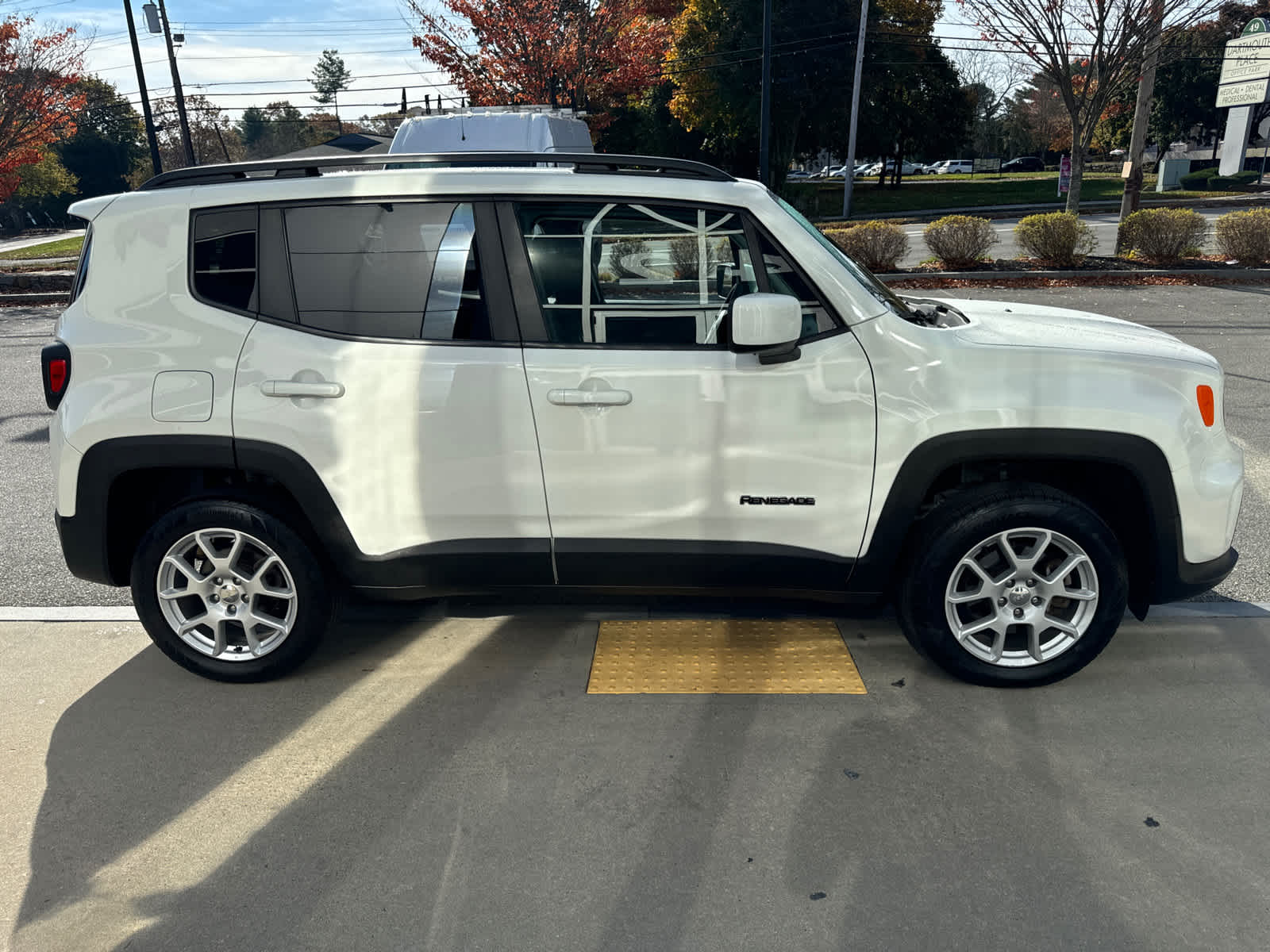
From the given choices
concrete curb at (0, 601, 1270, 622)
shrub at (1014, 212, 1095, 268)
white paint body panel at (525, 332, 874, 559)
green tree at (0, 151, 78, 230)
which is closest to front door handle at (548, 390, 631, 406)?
white paint body panel at (525, 332, 874, 559)

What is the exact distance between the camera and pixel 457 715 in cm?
336

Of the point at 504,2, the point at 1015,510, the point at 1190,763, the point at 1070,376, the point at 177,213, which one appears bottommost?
the point at 1190,763

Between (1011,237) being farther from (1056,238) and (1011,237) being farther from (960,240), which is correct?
(960,240)

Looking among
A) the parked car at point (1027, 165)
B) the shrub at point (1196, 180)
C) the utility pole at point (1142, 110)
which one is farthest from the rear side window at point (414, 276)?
the parked car at point (1027, 165)

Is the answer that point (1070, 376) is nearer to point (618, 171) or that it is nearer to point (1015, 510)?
point (1015, 510)

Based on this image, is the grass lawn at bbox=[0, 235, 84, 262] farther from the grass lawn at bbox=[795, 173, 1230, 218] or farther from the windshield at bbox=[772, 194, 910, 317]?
the windshield at bbox=[772, 194, 910, 317]

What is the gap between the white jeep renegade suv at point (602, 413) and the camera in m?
3.19

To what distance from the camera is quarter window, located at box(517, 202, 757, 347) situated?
130 inches

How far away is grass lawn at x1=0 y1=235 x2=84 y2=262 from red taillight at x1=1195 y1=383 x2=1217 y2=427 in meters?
27.9

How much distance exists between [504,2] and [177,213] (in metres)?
20.2

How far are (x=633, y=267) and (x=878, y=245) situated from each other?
→ 1232 cm

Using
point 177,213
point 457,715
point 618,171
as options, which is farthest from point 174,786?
point 618,171

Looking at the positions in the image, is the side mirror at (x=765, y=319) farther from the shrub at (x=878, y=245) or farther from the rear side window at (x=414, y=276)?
the shrub at (x=878, y=245)

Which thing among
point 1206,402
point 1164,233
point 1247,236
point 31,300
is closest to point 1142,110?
point 1164,233
